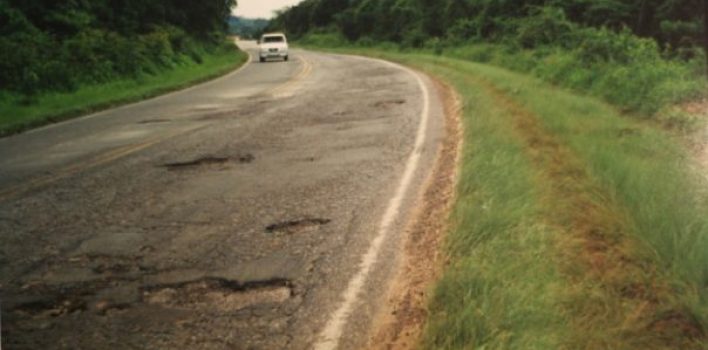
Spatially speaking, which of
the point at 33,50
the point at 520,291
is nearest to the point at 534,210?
the point at 520,291

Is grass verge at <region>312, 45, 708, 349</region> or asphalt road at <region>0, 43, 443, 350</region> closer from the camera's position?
grass verge at <region>312, 45, 708, 349</region>

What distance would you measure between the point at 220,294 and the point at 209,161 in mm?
3916

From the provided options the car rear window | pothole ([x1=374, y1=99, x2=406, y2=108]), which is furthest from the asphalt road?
the car rear window

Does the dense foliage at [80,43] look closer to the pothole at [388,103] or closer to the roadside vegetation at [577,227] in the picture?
the pothole at [388,103]

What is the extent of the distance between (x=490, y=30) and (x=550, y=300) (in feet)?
108

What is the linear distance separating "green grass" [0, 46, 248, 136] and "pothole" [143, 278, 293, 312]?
8350 millimetres

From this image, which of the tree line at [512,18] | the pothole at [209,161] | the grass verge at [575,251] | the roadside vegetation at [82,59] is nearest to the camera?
the grass verge at [575,251]

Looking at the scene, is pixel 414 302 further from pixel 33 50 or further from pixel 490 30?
pixel 490 30

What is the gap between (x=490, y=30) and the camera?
34.5 meters

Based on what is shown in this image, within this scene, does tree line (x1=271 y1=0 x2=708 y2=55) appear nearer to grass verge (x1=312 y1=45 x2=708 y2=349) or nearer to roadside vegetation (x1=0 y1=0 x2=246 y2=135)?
grass verge (x1=312 y1=45 x2=708 y2=349)

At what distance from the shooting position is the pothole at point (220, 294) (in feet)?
12.1

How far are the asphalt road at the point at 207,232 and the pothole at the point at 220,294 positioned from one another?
0.01 m

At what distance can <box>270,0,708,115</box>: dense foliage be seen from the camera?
1273cm

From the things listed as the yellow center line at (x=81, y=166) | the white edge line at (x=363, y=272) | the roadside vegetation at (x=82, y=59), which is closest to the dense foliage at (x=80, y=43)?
the roadside vegetation at (x=82, y=59)
